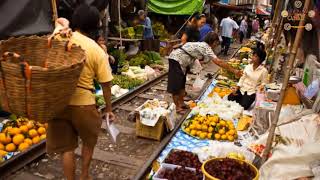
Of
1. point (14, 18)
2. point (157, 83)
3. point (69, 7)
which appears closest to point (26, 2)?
point (14, 18)

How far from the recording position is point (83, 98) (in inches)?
139

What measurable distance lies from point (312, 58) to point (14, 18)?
215 inches

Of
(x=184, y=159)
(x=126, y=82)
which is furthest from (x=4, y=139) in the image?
(x=126, y=82)

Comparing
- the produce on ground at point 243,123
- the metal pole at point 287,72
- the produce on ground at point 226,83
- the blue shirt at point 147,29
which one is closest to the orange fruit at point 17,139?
the metal pole at point 287,72

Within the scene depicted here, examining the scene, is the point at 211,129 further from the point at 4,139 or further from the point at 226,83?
the point at 226,83

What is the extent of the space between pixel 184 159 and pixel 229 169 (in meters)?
1.10

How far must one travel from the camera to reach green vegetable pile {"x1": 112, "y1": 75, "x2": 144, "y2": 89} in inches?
357

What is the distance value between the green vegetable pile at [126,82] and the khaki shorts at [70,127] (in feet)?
17.4

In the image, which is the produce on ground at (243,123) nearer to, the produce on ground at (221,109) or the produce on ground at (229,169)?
the produce on ground at (221,109)

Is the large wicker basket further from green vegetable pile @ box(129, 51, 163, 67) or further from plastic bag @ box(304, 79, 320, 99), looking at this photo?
green vegetable pile @ box(129, 51, 163, 67)

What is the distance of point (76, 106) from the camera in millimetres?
3514

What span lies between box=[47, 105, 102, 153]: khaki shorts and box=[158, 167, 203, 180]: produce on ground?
113cm

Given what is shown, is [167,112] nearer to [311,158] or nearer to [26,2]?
[311,158]

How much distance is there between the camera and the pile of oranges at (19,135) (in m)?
4.96
